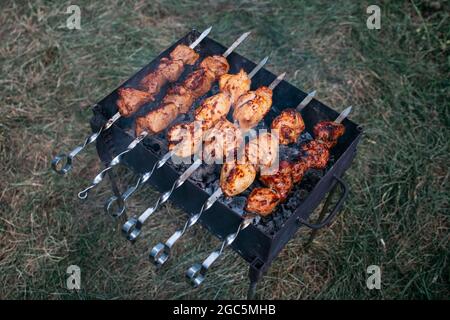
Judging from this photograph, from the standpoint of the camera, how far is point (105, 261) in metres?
3.55

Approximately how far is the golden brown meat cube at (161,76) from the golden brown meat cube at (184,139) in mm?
473

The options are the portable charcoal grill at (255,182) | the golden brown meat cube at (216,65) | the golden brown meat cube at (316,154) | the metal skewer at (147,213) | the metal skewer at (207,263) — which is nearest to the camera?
the metal skewer at (207,263)

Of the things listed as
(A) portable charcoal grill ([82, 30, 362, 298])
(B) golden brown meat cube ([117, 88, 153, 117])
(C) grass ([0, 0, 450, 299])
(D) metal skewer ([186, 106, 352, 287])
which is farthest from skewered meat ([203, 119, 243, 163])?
(C) grass ([0, 0, 450, 299])

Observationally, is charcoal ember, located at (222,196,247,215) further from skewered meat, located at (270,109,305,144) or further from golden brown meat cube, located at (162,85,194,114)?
golden brown meat cube, located at (162,85,194,114)

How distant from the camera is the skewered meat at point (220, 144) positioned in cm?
268

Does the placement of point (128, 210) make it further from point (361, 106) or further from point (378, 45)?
point (378, 45)

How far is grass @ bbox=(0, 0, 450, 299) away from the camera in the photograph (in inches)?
137

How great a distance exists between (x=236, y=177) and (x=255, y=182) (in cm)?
36

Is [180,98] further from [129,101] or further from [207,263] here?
[207,263]

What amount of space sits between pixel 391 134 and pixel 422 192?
693 mm

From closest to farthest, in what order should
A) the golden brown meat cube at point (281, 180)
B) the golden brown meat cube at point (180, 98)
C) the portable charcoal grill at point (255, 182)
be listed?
the portable charcoal grill at point (255, 182)
the golden brown meat cube at point (281, 180)
the golden brown meat cube at point (180, 98)

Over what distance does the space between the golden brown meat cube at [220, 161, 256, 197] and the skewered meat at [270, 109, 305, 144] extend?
38 centimetres

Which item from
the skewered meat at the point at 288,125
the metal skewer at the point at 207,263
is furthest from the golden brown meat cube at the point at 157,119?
the metal skewer at the point at 207,263

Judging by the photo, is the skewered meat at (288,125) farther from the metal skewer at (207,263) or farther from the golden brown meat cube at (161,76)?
the golden brown meat cube at (161,76)
